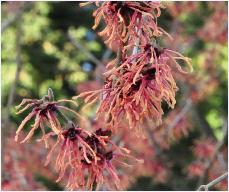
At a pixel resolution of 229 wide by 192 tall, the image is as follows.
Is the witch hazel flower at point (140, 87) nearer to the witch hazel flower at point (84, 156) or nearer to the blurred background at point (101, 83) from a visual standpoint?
the witch hazel flower at point (84, 156)

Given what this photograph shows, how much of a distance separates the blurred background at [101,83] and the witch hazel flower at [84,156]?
126 cm

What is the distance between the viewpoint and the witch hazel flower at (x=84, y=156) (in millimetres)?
1407

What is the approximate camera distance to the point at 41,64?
25.7ft

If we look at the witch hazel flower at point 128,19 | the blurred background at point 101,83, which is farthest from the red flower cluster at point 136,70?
the blurred background at point 101,83

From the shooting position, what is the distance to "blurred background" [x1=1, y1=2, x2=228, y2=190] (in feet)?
13.1

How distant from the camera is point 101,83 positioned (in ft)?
17.2

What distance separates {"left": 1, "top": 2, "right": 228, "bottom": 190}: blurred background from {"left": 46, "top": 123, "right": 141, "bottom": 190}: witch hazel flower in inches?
49.6

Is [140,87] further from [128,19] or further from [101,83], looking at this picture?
[101,83]

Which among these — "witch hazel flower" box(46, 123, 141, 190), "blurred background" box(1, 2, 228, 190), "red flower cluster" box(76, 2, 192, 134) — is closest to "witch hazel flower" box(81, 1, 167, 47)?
"red flower cluster" box(76, 2, 192, 134)

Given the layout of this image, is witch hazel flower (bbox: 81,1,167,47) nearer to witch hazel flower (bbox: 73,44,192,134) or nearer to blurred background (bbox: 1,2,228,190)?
witch hazel flower (bbox: 73,44,192,134)

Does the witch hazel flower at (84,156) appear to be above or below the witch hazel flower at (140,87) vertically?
below

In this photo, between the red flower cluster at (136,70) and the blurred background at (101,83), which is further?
the blurred background at (101,83)

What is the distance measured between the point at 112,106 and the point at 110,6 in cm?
24

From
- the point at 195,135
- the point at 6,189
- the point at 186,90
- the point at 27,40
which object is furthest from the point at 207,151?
the point at 27,40
